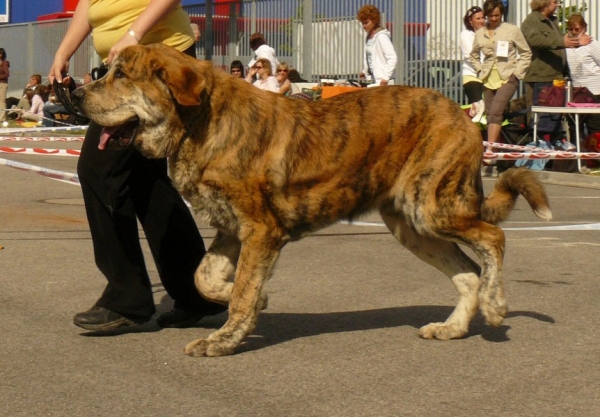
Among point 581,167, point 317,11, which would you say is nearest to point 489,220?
point 581,167

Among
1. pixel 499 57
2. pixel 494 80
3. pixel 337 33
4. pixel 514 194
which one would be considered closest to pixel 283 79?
pixel 494 80

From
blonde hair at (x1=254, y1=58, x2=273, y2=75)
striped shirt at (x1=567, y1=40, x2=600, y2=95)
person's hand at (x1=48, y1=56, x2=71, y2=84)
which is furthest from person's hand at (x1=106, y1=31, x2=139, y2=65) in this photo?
blonde hair at (x1=254, y1=58, x2=273, y2=75)

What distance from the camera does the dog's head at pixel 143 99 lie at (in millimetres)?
5047

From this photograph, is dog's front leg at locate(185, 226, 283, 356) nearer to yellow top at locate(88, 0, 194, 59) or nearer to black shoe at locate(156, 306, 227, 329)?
black shoe at locate(156, 306, 227, 329)

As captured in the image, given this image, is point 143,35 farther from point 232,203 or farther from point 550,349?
point 550,349

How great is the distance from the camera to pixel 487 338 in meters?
5.66

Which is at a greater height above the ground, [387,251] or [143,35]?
[143,35]

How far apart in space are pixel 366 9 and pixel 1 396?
37.0ft

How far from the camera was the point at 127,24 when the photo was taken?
5531mm

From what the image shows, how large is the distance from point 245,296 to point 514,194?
1.62 meters

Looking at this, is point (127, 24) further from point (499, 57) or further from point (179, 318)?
point (499, 57)

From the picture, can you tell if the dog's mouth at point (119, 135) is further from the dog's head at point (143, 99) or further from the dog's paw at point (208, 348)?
the dog's paw at point (208, 348)

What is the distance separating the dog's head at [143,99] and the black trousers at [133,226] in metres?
0.33

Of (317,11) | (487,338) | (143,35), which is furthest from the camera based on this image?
(317,11)
